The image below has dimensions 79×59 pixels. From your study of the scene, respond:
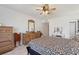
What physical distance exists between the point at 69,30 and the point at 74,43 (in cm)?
25

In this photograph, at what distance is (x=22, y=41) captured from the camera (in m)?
2.02

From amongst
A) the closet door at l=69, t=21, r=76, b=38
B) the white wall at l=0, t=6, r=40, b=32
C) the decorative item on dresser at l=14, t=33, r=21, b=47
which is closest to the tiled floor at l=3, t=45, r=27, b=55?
the decorative item on dresser at l=14, t=33, r=21, b=47

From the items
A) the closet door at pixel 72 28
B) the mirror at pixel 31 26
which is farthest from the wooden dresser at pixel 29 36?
the closet door at pixel 72 28

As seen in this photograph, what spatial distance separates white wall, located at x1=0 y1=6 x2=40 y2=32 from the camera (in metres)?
1.83

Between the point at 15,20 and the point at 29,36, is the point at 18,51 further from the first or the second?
the point at 15,20

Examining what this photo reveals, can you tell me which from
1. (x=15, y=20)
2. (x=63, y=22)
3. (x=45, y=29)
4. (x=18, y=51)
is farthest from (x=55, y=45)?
(x=15, y=20)

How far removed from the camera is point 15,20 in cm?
189

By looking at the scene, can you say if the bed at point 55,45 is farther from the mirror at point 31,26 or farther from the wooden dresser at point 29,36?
the mirror at point 31,26

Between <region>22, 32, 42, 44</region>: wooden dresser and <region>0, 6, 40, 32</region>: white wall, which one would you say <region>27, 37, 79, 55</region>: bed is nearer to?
<region>22, 32, 42, 44</region>: wooden dresser

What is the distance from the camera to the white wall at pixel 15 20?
1834mm

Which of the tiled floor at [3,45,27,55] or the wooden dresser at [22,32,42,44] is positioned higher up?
the wooden dresser at [22,32,42,44]

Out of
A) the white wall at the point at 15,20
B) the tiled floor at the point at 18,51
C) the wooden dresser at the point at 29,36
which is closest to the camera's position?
the tiled floor at the point at 18,51

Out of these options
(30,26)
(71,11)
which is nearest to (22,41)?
(30,26)
